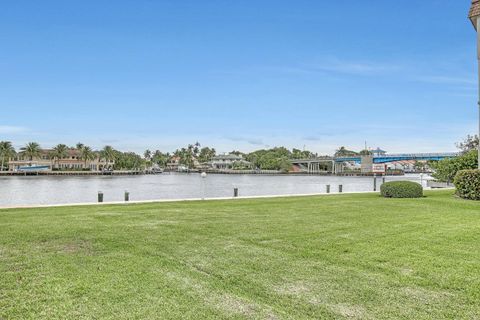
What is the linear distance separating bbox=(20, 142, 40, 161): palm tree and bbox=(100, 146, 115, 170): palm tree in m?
23.9

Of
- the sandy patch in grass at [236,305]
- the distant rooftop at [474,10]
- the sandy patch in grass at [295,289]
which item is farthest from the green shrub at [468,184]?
the sandy patch in grass at [236,305]

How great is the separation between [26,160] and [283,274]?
145 m

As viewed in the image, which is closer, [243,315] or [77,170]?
[243,315]

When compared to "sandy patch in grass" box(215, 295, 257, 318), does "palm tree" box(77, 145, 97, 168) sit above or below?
above

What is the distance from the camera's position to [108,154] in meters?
149

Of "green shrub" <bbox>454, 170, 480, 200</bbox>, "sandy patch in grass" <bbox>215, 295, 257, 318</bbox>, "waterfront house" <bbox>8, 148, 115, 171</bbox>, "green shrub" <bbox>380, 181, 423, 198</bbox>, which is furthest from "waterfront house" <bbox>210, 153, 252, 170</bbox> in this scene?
"sandy patch in grass" <bbox>215, 295, 257, 318</bbox>

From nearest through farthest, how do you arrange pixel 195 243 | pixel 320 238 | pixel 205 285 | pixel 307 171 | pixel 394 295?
pixel 394 295
pixel 205 285
pixel 195 243
pixel 320 238
pixel 307 171

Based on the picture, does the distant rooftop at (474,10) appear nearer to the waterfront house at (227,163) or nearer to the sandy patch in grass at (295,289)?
the sandy patch in grass at (295,289)

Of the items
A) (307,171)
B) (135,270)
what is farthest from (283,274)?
(307,171)

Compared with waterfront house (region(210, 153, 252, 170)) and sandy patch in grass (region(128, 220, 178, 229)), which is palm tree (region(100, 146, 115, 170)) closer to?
waterfront house (region(210, 153, 252, 170))

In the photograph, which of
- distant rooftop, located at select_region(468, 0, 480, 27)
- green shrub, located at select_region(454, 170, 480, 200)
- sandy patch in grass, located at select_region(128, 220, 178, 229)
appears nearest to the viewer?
sandy patch in grass, located at select_region(128, 220, 178, 229)

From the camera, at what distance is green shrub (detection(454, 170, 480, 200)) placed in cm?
1619

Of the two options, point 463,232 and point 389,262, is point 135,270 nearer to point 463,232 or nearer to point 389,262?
point 389,262

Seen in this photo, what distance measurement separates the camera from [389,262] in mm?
6289
